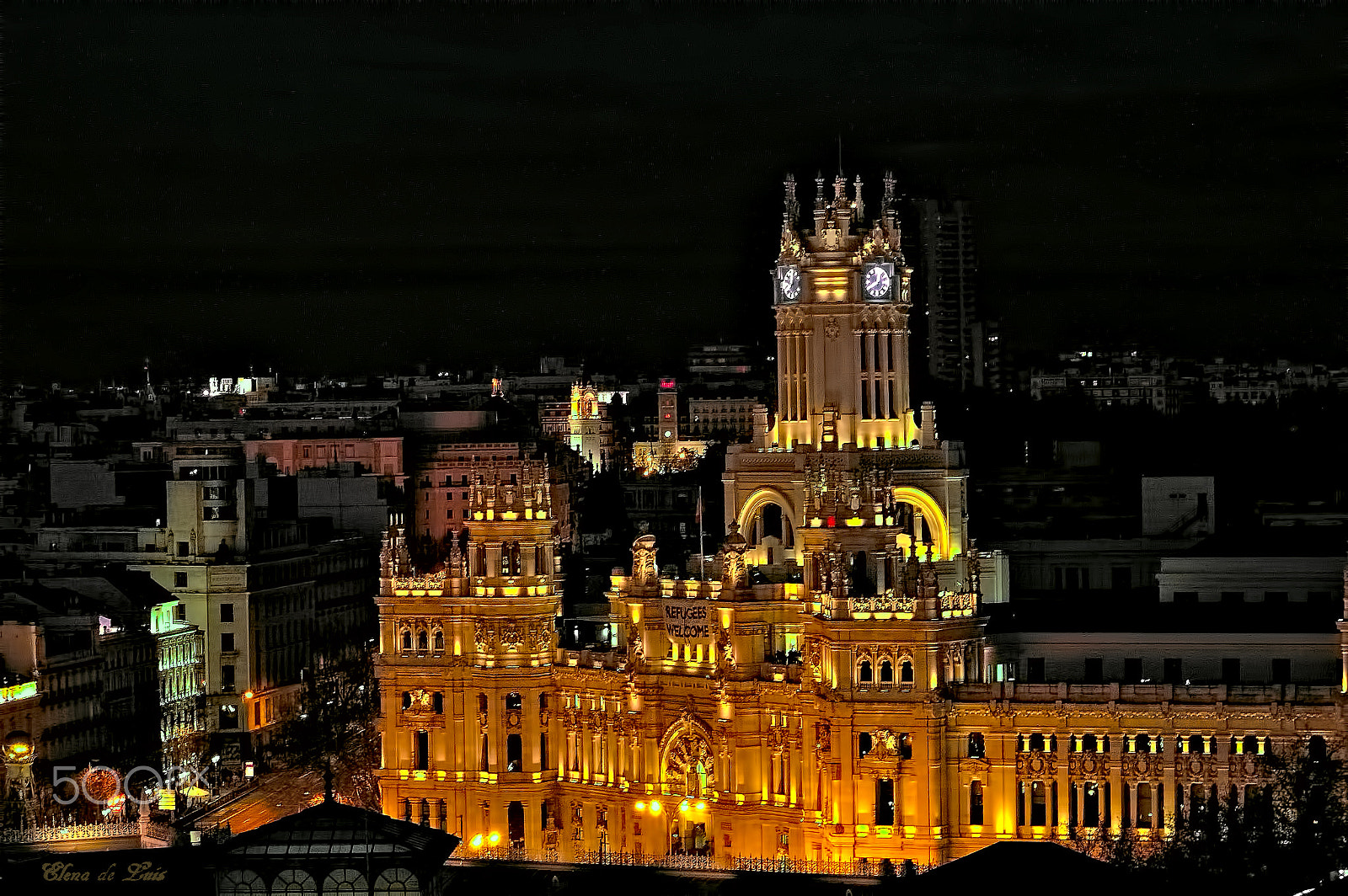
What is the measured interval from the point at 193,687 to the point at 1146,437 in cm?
7142

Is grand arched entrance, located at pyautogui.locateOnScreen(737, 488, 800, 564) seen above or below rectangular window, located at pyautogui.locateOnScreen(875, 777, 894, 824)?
above

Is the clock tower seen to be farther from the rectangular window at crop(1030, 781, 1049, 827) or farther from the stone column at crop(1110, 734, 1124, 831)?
the stone column at crop(1110, 734, 1124, 831)

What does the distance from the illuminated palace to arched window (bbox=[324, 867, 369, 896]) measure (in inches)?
959

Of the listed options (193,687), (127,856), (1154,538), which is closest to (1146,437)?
(1154,538)

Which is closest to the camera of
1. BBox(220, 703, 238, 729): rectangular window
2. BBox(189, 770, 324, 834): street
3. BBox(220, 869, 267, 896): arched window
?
BBox(220, 869, 267, 896): arched window

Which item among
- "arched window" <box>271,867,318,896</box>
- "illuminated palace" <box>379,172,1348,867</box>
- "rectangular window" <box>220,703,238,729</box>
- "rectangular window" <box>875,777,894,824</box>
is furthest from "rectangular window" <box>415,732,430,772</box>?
"rectangular window" <box>220,703,238,729</box>

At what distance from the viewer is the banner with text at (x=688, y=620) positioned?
9769 centimetres

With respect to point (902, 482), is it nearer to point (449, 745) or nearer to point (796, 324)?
point (796, 324)

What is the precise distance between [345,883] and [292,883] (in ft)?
4.38

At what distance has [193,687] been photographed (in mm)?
144500

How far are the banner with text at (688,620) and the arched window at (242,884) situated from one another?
28.0m

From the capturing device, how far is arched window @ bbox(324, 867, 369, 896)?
71.6 metres

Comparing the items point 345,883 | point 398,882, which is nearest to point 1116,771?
point 398,882

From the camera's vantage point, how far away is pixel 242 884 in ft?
238
